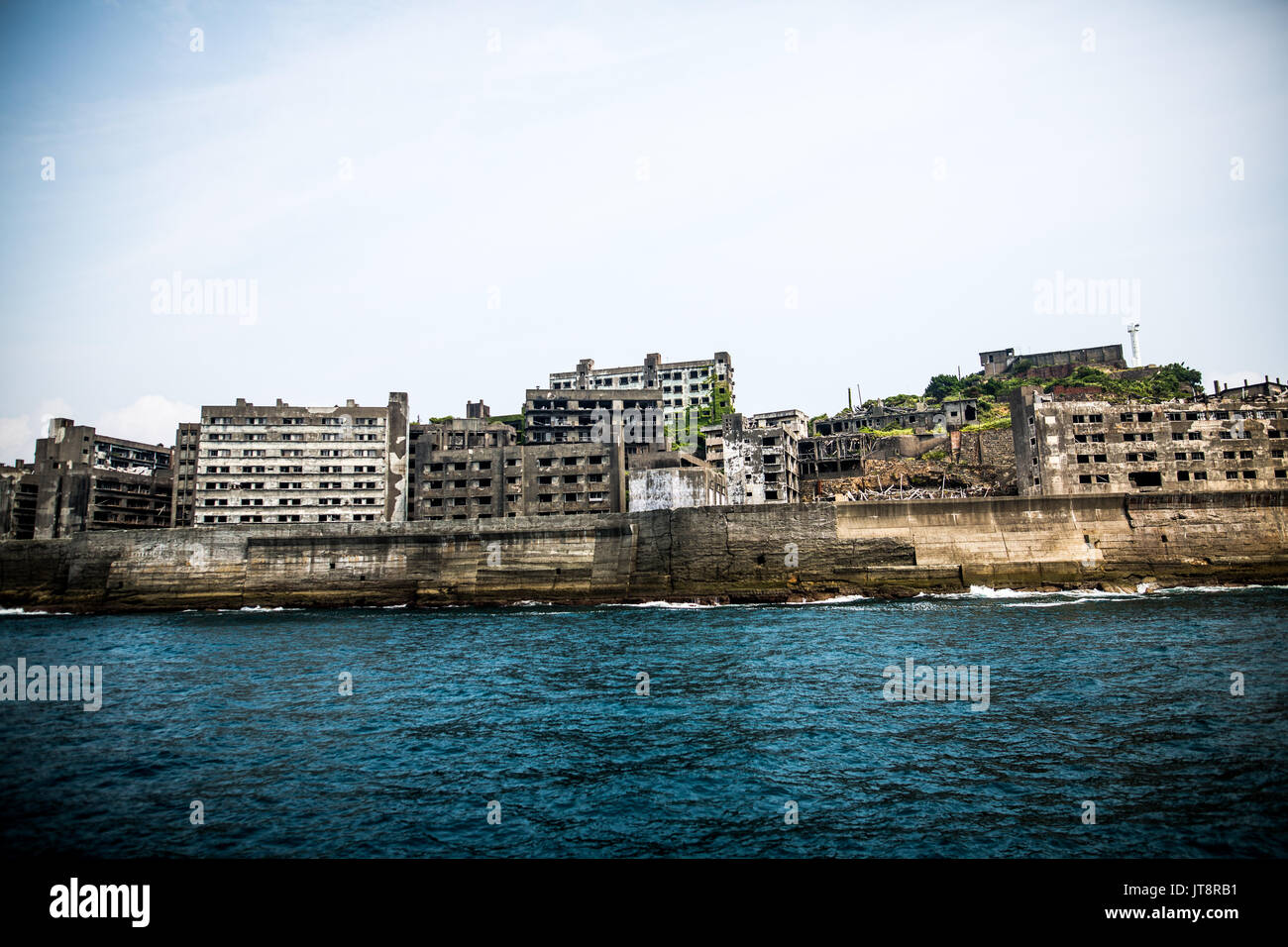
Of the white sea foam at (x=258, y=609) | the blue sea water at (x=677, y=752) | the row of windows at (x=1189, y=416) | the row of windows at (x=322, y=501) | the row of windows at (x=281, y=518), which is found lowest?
the white sea foam at (x=258, y=609)

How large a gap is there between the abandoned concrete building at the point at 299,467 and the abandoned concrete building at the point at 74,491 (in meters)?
17.9

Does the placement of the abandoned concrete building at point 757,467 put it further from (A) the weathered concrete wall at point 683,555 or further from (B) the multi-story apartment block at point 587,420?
(A) the weathered concrete wall at point 683,555

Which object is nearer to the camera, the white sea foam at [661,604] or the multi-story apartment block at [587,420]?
the white sea foam at [661,604]

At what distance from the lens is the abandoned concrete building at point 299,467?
99938 millimetres

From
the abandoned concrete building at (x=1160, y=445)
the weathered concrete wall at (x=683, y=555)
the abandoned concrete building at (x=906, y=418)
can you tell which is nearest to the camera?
the weathered concrete wall at (x=683, y=555)

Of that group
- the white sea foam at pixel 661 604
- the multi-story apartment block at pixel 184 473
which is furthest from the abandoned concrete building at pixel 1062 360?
the multi-story apartment block at pixel 184 473

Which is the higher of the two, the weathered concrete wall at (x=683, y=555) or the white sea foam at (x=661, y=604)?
the weathered concrete wall at (x=683, y=555)

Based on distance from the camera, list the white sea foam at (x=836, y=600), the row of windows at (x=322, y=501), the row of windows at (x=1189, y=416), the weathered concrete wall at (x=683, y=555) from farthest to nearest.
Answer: the row of windows at (x=322, y=501), the row of windows at (x=1189, y=416), the weathered concrete wall at (x=683, y=555), the white sea foam at (x=836, y=600)

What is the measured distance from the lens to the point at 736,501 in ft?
291

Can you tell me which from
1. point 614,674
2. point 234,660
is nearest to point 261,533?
point 234,660

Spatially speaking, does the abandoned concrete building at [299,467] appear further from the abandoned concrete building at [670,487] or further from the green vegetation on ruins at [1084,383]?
the green vegetation on ruins at [1084,383]

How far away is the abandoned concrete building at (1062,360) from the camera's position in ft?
383

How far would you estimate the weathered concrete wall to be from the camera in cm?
5812
